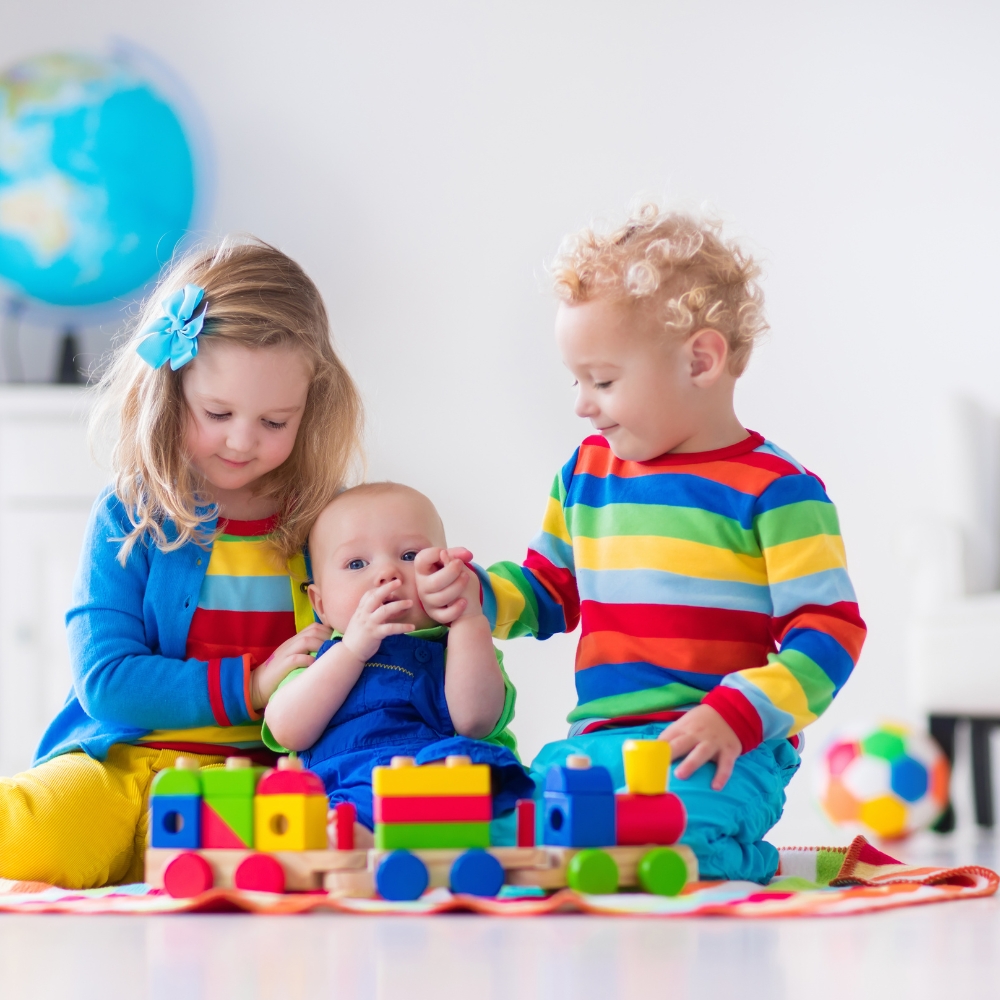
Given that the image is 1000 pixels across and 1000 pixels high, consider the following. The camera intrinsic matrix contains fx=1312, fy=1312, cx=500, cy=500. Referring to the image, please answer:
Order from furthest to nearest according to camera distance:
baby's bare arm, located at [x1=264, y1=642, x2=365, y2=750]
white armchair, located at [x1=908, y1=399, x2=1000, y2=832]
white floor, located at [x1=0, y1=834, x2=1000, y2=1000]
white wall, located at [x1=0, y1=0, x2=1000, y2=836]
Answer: white wall, located at [x1=0, y1=0, x2=1000, y2=836], white armchair, located at [x1=908, y1=399, x2=1000, y2=832], baby's bare arm, located at [x1=264, y1=642, x2=365, y2=750], white floor, located at [x1=0, y1=834, x2=1000, y2=1000]

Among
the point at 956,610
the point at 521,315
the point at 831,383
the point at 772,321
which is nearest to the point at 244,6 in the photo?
the point at 521,315

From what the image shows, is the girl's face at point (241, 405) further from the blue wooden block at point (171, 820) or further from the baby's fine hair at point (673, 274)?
the blue wooden block at point (171, 820)

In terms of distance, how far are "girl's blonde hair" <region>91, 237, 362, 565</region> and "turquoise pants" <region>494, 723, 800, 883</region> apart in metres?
0.35

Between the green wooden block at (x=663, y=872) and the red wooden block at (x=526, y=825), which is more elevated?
the red wooden block at (x=526, y=825)

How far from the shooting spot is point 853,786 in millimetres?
1855

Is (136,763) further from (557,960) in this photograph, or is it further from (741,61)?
(741,61)

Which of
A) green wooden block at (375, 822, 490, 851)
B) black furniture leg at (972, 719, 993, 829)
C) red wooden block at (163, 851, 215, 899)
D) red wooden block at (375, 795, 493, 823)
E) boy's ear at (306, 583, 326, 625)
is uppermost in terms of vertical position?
boy's ear at (306, 583, 326, 625)

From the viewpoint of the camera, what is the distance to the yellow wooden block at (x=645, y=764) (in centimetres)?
92

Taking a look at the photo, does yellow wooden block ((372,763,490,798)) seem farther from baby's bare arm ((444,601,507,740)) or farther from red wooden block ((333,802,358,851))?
baby's bare arm ((444,601,507,740))

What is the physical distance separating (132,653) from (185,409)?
0.77ft

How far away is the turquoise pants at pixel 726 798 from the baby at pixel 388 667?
74 millimetres

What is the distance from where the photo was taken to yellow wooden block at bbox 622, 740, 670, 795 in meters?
0.92

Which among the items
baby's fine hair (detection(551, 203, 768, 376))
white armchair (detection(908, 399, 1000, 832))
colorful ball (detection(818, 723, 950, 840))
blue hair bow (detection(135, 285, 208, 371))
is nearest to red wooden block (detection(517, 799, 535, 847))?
baby's fine hair (detection(551, 203, 768, 376))

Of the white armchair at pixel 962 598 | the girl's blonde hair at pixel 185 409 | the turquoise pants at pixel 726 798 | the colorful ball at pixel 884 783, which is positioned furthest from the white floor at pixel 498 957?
the white armchair at pixel 962 598
